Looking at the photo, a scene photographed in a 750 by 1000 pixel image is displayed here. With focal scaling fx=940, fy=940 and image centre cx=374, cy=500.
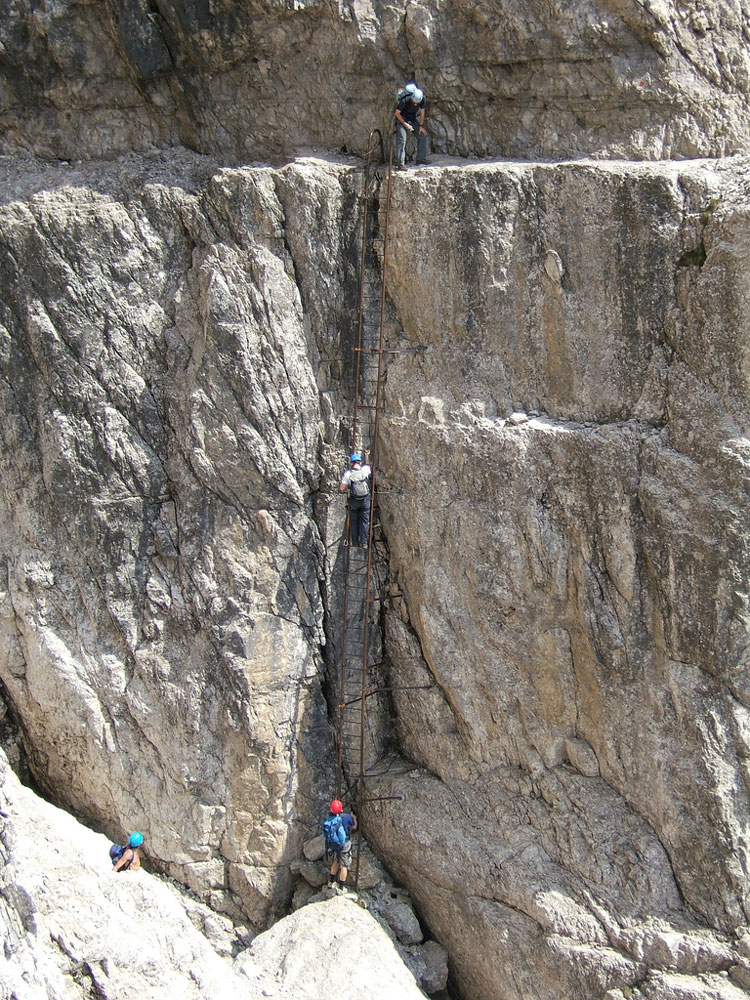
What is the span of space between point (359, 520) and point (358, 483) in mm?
575

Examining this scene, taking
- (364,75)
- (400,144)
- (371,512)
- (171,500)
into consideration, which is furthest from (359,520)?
(364,75)

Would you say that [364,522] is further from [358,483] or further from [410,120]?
[410,120]

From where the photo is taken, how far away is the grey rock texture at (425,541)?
10.4 m

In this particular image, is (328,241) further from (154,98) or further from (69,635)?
(69,635)

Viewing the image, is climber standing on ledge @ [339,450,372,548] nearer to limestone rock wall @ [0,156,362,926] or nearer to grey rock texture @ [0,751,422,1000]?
limestone rock wall @ [0,156,362,926]

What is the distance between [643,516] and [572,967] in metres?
5.25

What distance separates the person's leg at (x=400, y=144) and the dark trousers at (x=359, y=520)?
4094 millimetres

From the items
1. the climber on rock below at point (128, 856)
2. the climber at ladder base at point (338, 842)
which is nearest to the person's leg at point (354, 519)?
the climber at ladder base at point (338, 842)

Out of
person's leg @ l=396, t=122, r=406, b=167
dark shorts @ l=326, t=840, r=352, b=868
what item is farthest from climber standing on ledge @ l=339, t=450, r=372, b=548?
dark shorts @ l=326, t=840, r=352, b=868

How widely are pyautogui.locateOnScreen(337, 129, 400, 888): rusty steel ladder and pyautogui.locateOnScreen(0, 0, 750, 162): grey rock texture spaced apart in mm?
962

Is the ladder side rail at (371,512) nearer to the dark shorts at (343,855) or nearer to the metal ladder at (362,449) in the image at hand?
the metal ladder at (362,449)

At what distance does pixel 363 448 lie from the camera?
39.3 feet

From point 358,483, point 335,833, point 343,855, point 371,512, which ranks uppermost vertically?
point 358,483

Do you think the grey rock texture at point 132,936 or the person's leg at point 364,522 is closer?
the grey rock texture at point 132,936
